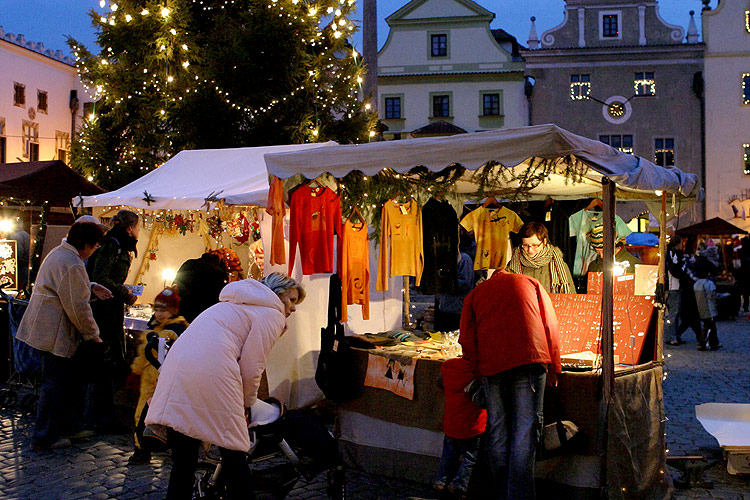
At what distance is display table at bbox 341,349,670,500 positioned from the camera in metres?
4.84

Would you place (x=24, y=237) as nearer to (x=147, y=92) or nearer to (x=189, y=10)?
(x=147, y=92)

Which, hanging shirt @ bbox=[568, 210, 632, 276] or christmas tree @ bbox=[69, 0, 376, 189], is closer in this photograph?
hanging shirt @ bbox=[568, 210, 632, 276]

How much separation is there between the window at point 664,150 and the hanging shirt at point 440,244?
28980mm

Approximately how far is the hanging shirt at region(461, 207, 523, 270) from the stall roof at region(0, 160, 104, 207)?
5025mm

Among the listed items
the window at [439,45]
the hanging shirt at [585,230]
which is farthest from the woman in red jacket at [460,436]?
the window at [439,45]

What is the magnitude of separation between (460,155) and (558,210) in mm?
2912

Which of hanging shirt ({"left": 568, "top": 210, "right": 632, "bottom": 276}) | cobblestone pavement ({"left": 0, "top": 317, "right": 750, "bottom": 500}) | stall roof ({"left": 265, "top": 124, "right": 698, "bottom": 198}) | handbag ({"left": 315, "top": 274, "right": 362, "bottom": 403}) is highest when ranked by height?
stall roof ({"left": 265, "top": 124, "right": 698, "bottom": 198})

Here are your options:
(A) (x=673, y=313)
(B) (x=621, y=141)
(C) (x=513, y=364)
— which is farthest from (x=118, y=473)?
(B) (x=621, y=141)

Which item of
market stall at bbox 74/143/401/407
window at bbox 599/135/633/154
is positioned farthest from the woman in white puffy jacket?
window at bbox 599/135/633/154

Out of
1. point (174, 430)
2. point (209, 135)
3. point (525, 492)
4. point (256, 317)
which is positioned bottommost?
point (525, 492)

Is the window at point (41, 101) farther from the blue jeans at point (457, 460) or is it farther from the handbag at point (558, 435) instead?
the handbag at point (558, 435)

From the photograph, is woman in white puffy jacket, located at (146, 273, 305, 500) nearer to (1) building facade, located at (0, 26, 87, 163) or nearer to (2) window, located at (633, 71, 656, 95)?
(1) building facade, located at (0, 26, 87, 163)

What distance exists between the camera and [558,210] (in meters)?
7.53

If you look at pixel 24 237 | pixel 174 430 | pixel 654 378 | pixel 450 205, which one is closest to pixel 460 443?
pixel 654 378
